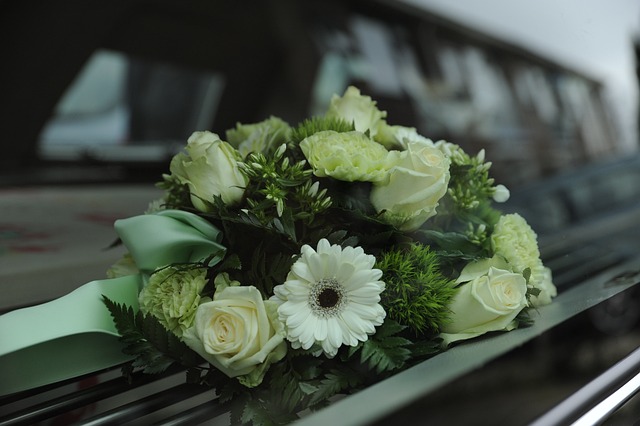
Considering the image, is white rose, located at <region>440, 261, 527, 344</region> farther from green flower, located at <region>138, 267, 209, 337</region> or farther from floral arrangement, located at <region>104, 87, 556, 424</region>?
green flower, located at <region>138, 267, 209, 337</region>

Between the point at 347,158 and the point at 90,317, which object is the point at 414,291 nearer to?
the point at 347,158

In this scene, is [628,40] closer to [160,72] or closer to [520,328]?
[520,328]

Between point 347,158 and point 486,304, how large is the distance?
0.23 metres

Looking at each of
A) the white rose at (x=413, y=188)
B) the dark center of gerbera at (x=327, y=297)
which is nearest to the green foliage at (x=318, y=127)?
the white rose at (x=413, y=188)

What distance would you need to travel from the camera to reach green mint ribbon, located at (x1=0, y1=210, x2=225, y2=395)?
70 centimetres

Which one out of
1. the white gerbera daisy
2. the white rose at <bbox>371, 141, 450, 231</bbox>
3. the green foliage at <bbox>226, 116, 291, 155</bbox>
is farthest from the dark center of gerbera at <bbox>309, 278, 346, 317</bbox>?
the green foliage at <bbox>226, 116, 291, 155</bbox>

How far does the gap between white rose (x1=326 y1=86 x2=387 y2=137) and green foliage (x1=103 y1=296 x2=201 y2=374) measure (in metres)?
0.36

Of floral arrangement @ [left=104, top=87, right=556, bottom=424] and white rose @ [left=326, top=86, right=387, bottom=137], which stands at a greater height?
white rose @ [left=326, top=86, right=387, bottom=137]

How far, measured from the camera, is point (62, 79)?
265cm

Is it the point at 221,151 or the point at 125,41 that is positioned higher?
the point at 125,41

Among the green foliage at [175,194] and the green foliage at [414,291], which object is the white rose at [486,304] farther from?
the green foliage at [175,194]

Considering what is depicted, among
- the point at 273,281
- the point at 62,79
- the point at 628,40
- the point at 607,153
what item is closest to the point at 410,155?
the point at 273,281

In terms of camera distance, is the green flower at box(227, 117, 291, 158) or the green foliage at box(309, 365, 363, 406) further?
the green flower at box(227, 117, 291, 158)

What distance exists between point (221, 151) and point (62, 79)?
2168 mm
